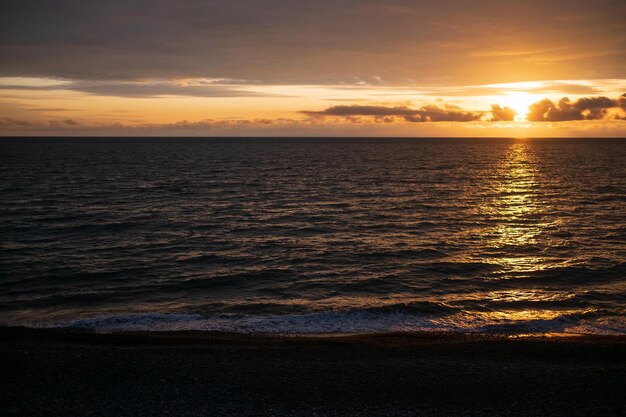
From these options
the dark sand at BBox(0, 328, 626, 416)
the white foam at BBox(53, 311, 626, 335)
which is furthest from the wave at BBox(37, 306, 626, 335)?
the dark sand at BBox(0, 328, 626, 416)

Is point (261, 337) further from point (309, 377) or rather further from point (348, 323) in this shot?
point (309, 377)

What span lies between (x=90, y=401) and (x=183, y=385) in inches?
71.7

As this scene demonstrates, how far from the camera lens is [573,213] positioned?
3969cm

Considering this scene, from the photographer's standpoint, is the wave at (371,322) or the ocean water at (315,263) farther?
the ocean water at (315,263)

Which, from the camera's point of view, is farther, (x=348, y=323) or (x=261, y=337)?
(x=348, y=323)

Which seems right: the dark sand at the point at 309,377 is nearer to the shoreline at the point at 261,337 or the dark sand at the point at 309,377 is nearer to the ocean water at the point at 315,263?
the shoreline at the point at 261,337

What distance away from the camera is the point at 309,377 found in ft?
37.2

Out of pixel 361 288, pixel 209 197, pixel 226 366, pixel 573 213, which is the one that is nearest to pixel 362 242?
Answer: pixel 361 288

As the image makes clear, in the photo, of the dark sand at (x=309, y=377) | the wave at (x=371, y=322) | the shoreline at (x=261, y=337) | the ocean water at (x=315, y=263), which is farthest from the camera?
the ocean water at (x=315, y=263)

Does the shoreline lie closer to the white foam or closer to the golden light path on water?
the white foam

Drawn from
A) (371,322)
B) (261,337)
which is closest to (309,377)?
(261,337)

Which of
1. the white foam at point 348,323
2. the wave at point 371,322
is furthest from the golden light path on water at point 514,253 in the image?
the white foam at point 348,323

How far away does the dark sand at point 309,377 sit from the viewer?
9859 millimetres

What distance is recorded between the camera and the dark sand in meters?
9.86
